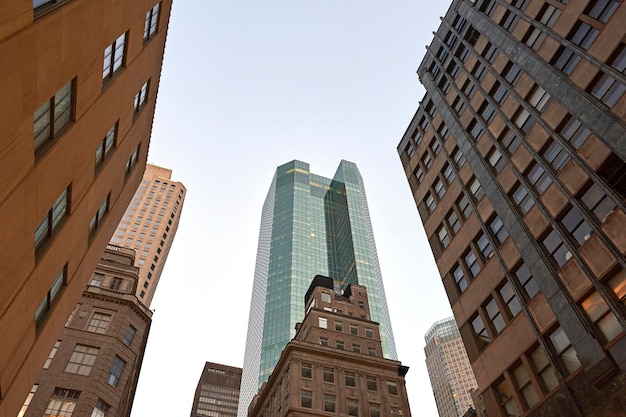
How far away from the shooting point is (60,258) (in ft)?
75.6

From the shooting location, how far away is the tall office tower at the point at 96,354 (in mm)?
39312

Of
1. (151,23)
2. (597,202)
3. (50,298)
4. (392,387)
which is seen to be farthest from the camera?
(392,387)

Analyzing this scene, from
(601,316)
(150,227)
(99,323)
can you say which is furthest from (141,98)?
(150,227)

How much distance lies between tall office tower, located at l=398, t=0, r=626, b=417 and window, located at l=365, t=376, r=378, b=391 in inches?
1406

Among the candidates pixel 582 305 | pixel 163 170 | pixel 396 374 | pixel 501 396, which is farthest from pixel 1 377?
pixel 163 170

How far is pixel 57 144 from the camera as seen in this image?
1853cm

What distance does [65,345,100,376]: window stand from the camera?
42.1 metres

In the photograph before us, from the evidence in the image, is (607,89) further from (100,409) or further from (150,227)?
(150,227)

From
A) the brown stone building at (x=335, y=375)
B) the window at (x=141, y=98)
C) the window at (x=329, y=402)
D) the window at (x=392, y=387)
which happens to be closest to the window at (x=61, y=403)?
the window at (x=141, y=98)

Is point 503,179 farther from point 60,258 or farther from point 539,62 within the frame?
point 60,258

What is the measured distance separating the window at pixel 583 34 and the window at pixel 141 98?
89.5ft

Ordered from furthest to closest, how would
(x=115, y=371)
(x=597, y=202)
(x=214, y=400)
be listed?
(x=214, y=400) < (x=115, y=371) < (x=597, y=202)

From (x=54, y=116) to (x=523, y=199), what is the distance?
995 inches

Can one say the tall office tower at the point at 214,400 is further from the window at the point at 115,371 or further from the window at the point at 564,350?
the window at the point at 564,350
